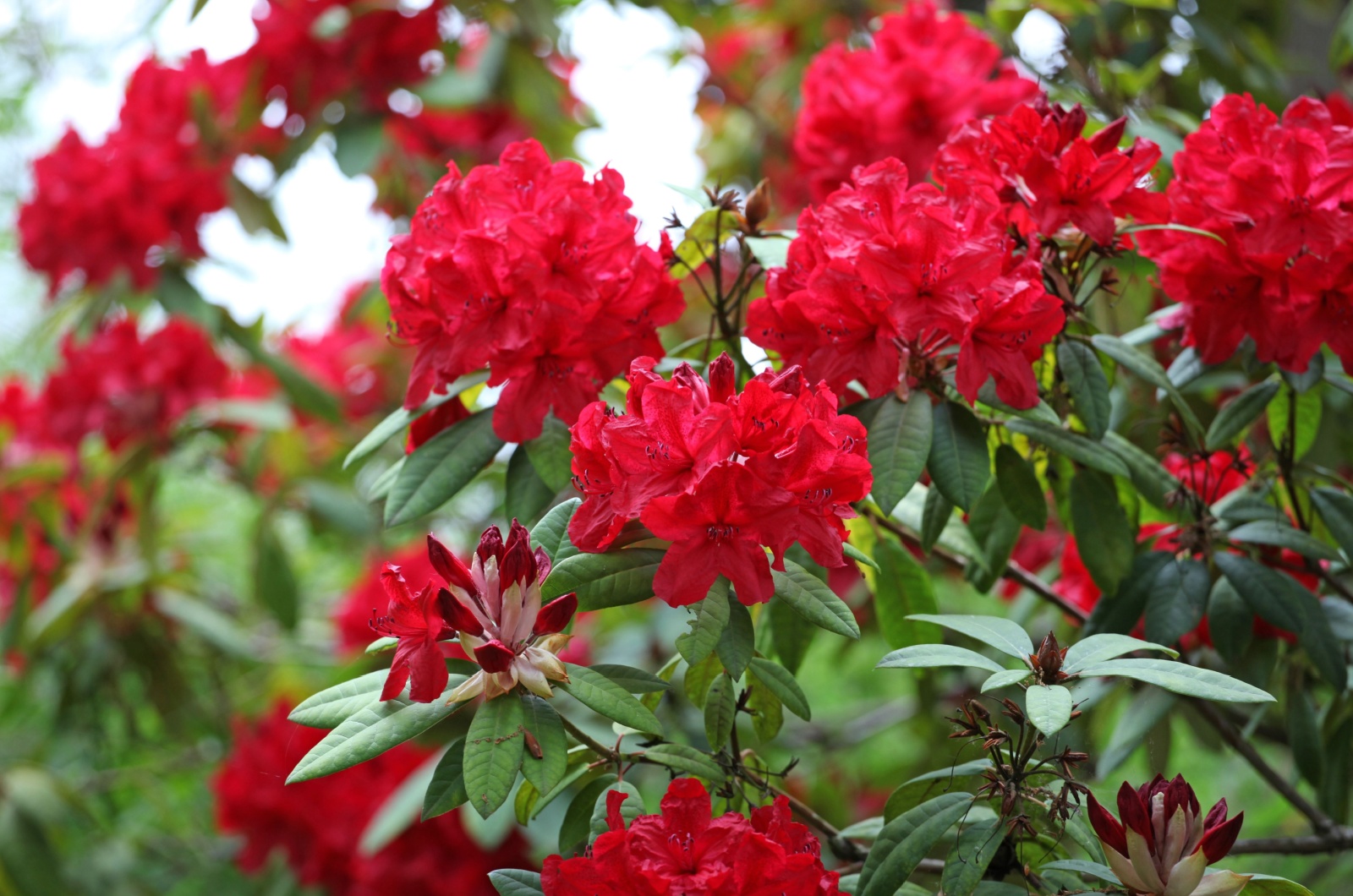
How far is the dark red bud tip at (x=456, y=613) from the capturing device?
0.77 metres

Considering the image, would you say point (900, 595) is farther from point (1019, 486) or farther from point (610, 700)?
point (610, 700)

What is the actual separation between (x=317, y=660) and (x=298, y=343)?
941mm

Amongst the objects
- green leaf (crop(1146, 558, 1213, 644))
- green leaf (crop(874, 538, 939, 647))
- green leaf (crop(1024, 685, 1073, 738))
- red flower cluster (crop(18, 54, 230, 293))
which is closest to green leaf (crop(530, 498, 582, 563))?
green leaf (crop(1024, 685, 1073, 738))

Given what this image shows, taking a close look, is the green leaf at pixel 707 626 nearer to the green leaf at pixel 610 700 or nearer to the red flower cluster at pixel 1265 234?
the green leaf at pixel 610 700

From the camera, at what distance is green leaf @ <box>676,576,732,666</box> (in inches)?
30.5

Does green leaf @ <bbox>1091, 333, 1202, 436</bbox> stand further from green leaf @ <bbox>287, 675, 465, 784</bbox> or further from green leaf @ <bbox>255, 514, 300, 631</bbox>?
green leaf @ <bbox>255, 514, 300, 631</bbox>

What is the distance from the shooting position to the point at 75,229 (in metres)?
2.33

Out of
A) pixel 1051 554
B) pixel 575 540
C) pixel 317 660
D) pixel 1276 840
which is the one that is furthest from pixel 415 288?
pixel 317 660

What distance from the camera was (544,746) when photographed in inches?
31.2

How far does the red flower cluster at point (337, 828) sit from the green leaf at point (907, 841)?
44.7 inches

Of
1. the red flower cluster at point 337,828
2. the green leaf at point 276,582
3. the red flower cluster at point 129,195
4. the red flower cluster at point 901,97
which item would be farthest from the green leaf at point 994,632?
the red flower cluster at point 129,195

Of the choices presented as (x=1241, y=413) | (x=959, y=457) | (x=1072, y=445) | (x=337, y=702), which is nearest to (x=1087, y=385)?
(x=1072, y=445)

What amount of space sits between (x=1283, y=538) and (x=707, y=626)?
70 centimetres

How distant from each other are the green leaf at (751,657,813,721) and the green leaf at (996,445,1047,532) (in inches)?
11.0
